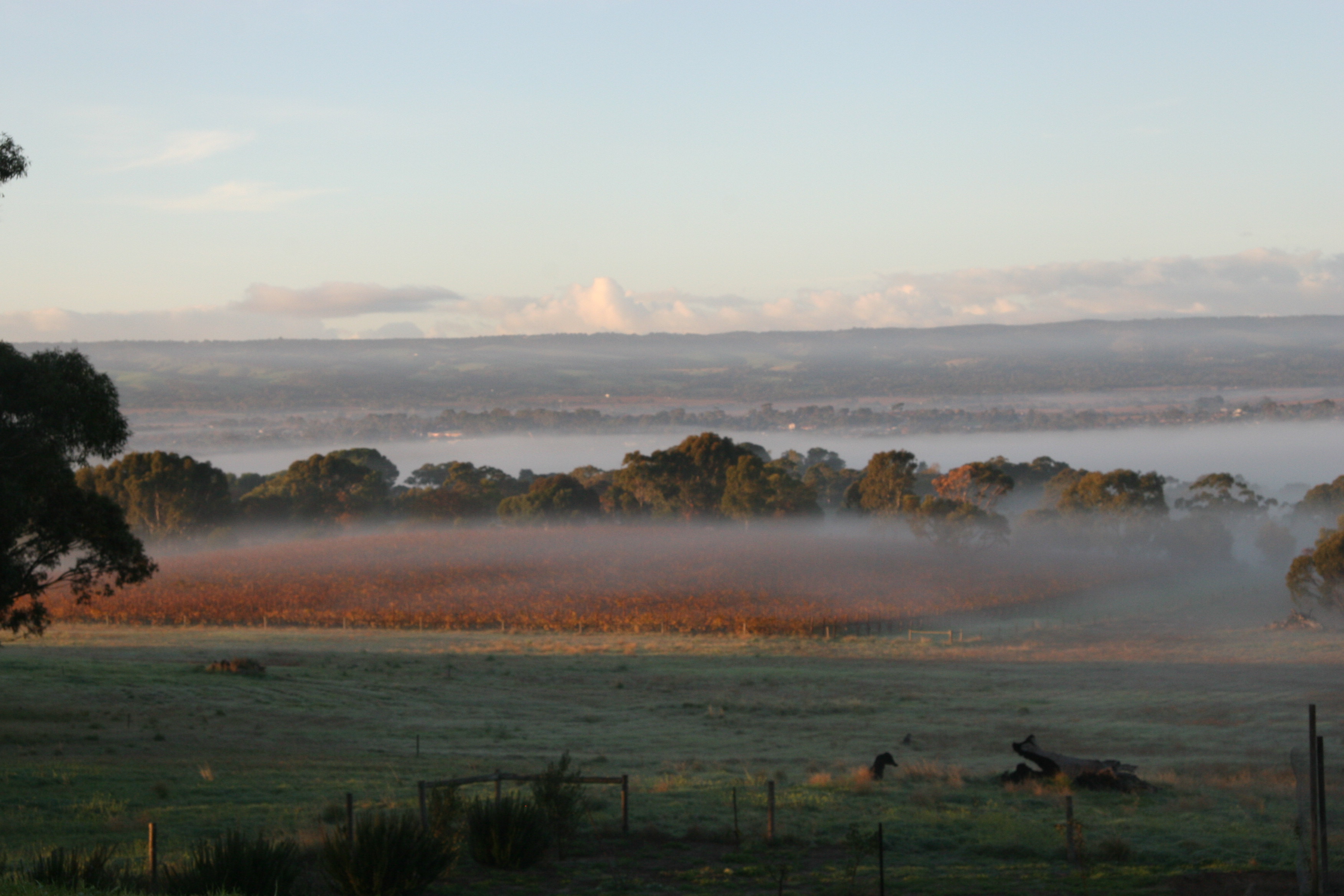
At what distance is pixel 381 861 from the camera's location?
13430 mm

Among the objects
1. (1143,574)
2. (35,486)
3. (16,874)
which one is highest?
(35,486)

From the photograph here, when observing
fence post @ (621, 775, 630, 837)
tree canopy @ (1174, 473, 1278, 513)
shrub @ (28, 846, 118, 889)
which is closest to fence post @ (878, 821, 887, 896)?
fence post @ (621, 775, 630, 837)

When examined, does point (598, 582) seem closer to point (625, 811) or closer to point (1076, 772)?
point (1076, 772)

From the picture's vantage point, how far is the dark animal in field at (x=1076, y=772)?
22734 mm

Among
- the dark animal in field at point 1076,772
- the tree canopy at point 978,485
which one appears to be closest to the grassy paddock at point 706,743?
the dark animal in field at point 1076,772

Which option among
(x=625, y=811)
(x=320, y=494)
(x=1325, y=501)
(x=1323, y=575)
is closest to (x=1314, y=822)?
(x=625, y=811)

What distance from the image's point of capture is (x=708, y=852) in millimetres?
17188

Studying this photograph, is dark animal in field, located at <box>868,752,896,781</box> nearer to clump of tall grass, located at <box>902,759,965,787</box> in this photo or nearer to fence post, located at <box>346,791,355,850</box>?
clump of tall grass, located at <box>902,759,965,787</box>

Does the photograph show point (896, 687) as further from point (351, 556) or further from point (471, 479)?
point (471, 479)

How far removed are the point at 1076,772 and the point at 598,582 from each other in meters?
65.0

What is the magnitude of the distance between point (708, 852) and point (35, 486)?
53.5ft

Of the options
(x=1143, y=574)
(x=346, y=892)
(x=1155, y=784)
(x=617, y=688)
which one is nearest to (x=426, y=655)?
(x=617, y=688)

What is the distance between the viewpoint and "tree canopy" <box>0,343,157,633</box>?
24000 millimetres

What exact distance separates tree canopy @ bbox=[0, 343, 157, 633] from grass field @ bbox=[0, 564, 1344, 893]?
144 inches
